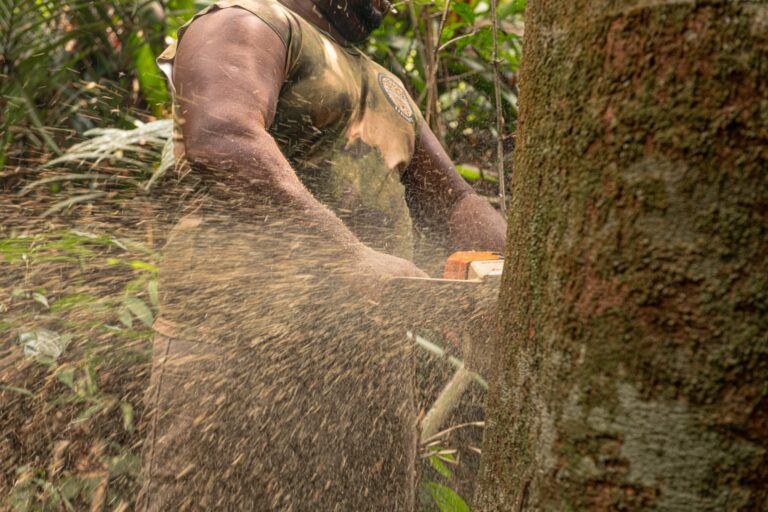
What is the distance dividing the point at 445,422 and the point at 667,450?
80.8 inches

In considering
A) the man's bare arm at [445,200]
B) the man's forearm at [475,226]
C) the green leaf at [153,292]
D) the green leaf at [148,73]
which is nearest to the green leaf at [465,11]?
the man's bare arm at [445,200]

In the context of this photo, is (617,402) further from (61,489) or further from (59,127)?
(59,127)

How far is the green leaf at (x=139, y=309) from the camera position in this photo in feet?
7.72

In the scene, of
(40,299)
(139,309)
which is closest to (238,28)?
(139,309)

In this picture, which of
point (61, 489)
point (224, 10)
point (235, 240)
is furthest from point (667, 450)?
point (61, 489)

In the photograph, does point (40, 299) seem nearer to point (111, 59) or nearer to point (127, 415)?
point (127, 415)

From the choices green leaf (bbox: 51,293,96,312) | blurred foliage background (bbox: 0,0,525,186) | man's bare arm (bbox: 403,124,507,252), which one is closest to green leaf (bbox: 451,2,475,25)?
blurred foliage background (bbox: 0,0,525,186)

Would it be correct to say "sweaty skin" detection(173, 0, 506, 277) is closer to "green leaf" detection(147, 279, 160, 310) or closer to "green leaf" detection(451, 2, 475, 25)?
"green leaf" detection(147, 279, 160, 310)

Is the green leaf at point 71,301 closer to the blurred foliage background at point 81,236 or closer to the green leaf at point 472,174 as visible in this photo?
the blurred foliage background at point 81,236

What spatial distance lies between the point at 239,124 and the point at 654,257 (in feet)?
3.65

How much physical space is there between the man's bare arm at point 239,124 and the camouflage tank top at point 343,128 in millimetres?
104

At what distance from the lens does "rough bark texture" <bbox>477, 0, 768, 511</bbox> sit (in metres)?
0.43

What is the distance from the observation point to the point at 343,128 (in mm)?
1875

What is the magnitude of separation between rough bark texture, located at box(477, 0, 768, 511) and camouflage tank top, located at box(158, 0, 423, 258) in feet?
3.90
